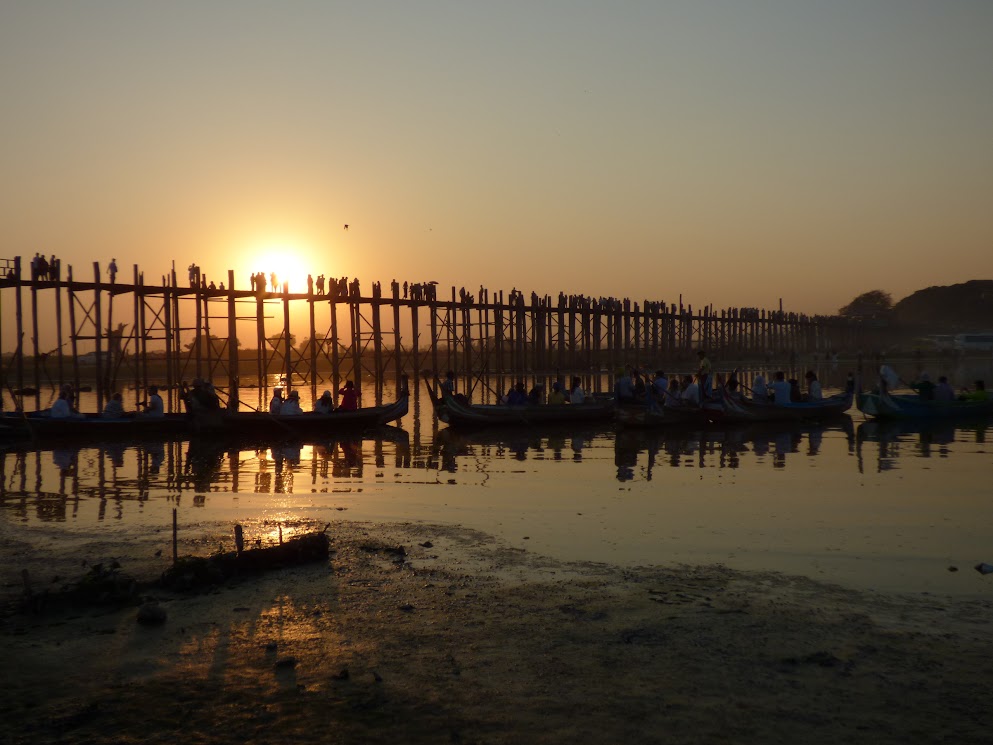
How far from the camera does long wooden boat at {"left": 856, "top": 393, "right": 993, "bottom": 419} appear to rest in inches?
936

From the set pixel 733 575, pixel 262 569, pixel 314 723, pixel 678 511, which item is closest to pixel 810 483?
pixel 678 511

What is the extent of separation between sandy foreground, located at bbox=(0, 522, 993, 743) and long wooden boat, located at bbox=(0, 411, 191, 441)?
46.0 ft

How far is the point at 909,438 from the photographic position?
66.2ft

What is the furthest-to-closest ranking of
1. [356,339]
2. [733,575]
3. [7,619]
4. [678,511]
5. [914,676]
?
[356,339] → [678,511] → [733,575] → [7,619] → [914,676]

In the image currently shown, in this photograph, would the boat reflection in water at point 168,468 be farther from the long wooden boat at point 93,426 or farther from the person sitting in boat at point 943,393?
the person sitting in boat at point 943,393

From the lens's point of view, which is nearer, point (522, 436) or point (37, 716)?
point (37, 716)

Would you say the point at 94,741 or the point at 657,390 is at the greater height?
the point at 657,390

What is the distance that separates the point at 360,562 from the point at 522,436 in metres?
13.1

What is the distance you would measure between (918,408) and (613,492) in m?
14.6

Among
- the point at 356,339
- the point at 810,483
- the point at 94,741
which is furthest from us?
the point at 356,339

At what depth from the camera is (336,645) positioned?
6.44 meters

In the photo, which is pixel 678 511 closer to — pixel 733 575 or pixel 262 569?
pixel 733 575

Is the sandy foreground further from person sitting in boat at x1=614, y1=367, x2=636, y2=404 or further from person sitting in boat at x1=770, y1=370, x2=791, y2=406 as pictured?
person sitting in boat at x1=770, y1=370, x2=791, y2=406

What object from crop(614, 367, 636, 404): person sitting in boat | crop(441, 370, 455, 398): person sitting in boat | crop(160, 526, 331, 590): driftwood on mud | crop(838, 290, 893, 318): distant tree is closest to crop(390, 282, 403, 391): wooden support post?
crop(441, 370, 455, 398): person sitting in boat
